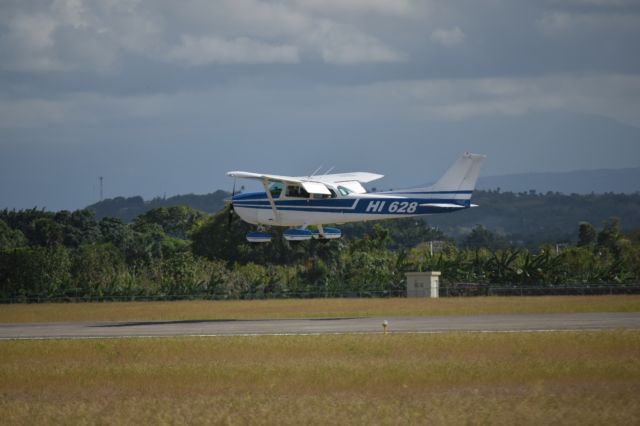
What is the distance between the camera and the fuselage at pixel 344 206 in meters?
43.1

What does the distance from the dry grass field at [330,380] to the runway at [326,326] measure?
263 centimetres

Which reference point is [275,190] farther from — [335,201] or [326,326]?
[326,326]

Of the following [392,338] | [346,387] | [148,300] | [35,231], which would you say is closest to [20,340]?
[392,338]

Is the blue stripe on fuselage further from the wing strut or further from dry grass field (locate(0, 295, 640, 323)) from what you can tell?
dry grass field (locate(0, 295, 640, 323))

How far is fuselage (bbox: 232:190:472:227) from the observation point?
43.1 meters

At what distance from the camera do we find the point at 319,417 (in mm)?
20125

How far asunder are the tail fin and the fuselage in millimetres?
218

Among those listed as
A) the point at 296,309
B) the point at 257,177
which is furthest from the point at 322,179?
the point at 296,309

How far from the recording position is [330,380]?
2462cm

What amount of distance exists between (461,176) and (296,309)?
1203cm

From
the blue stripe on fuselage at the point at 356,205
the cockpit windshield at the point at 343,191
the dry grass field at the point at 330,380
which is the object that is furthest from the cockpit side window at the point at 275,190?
the dry grass field at the point at 330,380

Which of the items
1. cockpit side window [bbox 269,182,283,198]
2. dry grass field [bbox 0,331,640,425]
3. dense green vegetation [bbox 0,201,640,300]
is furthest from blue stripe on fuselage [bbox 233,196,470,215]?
dense green vegetation [bbox 0,201,640,300]

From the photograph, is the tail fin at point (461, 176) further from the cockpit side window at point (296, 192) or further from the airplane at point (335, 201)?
the cockpit side window at point (296, 192)

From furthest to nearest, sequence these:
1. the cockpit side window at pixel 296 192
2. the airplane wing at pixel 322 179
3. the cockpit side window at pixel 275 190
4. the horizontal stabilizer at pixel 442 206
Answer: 1. the cockpit side window at pixel 275 190
2. the cockpit side window at pixel 296 192
3. the airplane wing at pixel 322 179
4. the horizontal stabilizer at pixel 442 206
